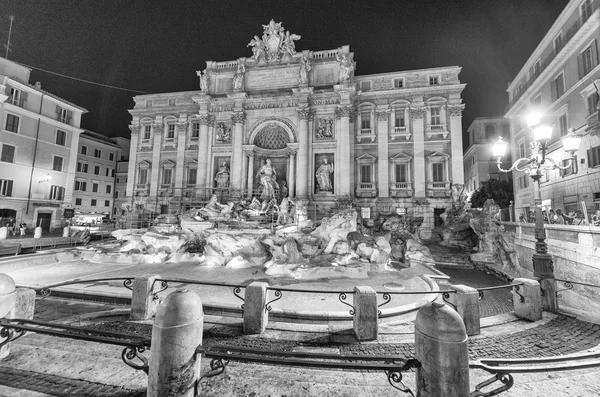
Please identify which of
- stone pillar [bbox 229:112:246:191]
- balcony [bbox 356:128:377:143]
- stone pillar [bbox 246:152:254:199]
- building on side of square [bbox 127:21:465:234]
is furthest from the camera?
balcony [bbox 356:128:377:143]

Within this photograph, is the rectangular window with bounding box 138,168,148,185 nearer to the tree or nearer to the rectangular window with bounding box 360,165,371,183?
the rectangular window with bounding box 360,165,371,183

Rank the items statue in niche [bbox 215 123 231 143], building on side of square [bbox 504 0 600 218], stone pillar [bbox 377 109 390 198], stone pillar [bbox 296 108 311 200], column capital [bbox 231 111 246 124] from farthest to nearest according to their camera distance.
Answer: statue in niche [bbox 215 123 231 143]
column capital [bbox 231 111 246 124]
stone pillar [bbox 377 109 390 198]
stone pillar [bbox 296 108 311 200]
building on side of square [bbox 504 0 600 218]

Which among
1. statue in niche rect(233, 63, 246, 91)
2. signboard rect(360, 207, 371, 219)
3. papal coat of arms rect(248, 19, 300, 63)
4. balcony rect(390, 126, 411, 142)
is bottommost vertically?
signboard rect(360, 207, 371, 219)

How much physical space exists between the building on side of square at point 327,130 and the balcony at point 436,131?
82mm

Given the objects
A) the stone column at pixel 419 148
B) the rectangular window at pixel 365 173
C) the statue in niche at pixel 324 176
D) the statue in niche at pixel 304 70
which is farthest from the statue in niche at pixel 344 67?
the rectangular window at pixel 365 173

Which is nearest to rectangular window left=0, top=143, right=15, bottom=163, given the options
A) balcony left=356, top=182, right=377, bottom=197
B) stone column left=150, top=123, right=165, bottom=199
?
stone column left=150, top=123, right=165, bottom=199

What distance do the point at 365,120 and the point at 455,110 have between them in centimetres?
804

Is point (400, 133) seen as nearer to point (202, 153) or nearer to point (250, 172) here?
point (250, 172)

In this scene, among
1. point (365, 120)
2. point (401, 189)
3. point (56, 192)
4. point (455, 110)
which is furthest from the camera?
point (56, 192)

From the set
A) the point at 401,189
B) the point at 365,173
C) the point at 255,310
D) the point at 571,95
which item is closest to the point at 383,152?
the point at 365,173

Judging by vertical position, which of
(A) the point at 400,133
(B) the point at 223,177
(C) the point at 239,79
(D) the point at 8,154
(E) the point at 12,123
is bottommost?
(B) the point at 223,177

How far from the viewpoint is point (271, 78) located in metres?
24.2

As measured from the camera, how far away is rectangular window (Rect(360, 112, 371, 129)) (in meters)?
24.1

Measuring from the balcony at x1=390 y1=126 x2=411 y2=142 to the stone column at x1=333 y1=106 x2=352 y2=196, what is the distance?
4673 millimetres
